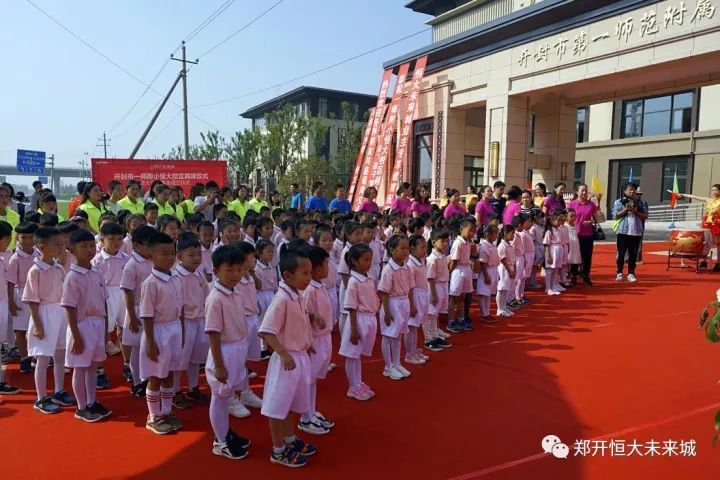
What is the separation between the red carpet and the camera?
10.3 ft

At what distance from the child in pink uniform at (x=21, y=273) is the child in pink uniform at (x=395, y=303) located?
329cm

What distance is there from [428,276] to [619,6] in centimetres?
940

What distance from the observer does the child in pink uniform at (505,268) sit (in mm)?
7066

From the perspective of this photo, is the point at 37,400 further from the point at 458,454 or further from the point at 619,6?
the point at 619,6

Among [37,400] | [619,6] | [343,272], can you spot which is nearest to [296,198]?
[343,272]

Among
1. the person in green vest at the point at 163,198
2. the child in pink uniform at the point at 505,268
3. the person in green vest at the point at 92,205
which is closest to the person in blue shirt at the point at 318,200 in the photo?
the person in green vest at the point at 163,198

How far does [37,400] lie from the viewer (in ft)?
13.3

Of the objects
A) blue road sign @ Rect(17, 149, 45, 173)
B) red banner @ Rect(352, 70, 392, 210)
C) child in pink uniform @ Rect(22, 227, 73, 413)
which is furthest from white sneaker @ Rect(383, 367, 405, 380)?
blue road sign @ Rect(17, 149, 45, 173)

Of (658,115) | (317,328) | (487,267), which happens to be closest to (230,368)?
(317,328)

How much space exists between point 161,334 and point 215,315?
→ 66 centimetres

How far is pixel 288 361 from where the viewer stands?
310 cm

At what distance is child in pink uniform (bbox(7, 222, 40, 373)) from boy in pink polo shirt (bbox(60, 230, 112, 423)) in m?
1.30

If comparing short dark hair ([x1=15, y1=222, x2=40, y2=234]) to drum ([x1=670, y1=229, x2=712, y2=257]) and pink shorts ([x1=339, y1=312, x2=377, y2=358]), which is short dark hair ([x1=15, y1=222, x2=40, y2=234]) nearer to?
pink shorts ([x1=339, y1=312, x2=377, y2=358])

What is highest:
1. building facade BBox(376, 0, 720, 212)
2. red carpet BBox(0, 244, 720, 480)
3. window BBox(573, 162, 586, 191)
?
building facade BBox(376, 0, 720, 212)
